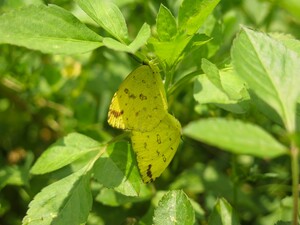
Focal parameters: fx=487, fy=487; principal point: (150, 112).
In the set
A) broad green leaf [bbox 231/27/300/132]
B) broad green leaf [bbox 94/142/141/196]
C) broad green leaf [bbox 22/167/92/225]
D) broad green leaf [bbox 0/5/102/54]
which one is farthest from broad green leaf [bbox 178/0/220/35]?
broad green leaf [bbox 22/167/92/225]

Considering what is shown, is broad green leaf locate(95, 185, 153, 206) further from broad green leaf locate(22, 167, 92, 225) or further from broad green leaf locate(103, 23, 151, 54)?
broad green leaf locate(103, 23, 151, 54)

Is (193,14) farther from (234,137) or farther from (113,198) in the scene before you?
(113,198)

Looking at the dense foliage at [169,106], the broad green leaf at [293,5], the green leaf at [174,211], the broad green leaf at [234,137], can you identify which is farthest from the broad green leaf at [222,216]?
the broad green leaf at [293,5]

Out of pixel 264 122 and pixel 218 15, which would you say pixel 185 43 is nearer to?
pixel 218 15

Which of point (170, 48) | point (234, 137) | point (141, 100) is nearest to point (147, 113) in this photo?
point (141, 100)

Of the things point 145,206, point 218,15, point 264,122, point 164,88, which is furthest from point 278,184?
point 164,88
